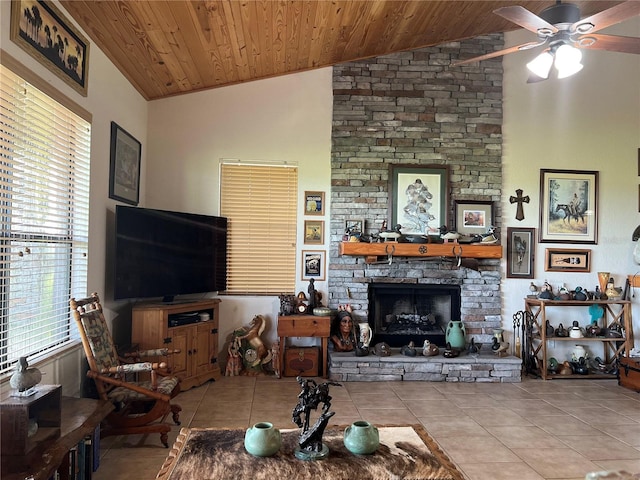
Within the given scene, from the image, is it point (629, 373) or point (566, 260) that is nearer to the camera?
point (629, 373)

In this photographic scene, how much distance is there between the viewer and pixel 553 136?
5141mm

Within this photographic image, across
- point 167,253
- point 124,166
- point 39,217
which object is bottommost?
point 167,253

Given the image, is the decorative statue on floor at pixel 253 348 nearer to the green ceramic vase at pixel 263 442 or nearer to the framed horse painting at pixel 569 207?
the green ceramic vase at pixel 263 442

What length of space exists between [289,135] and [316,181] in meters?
0.61

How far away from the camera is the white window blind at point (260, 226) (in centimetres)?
493

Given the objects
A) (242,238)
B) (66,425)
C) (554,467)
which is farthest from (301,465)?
(242,238)

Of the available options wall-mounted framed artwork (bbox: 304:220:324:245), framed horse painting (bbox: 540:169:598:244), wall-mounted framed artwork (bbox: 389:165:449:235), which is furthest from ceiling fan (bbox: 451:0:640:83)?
wall-mounted framed artwork (bbox: 304:220:324:245)

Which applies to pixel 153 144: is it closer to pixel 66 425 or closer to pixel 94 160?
pixel 94 160

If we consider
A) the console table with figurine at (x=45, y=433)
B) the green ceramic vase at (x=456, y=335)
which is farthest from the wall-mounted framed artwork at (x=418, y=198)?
the console table with figurine at (x=45, y=433)

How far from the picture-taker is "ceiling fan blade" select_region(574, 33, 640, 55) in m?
2.84

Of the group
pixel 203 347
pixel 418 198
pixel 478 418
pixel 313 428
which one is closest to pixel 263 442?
pixel 313 428

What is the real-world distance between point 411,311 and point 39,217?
3875mm

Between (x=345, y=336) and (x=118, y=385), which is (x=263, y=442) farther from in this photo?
(x=345, y=336)

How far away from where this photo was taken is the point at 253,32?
3.75 m
